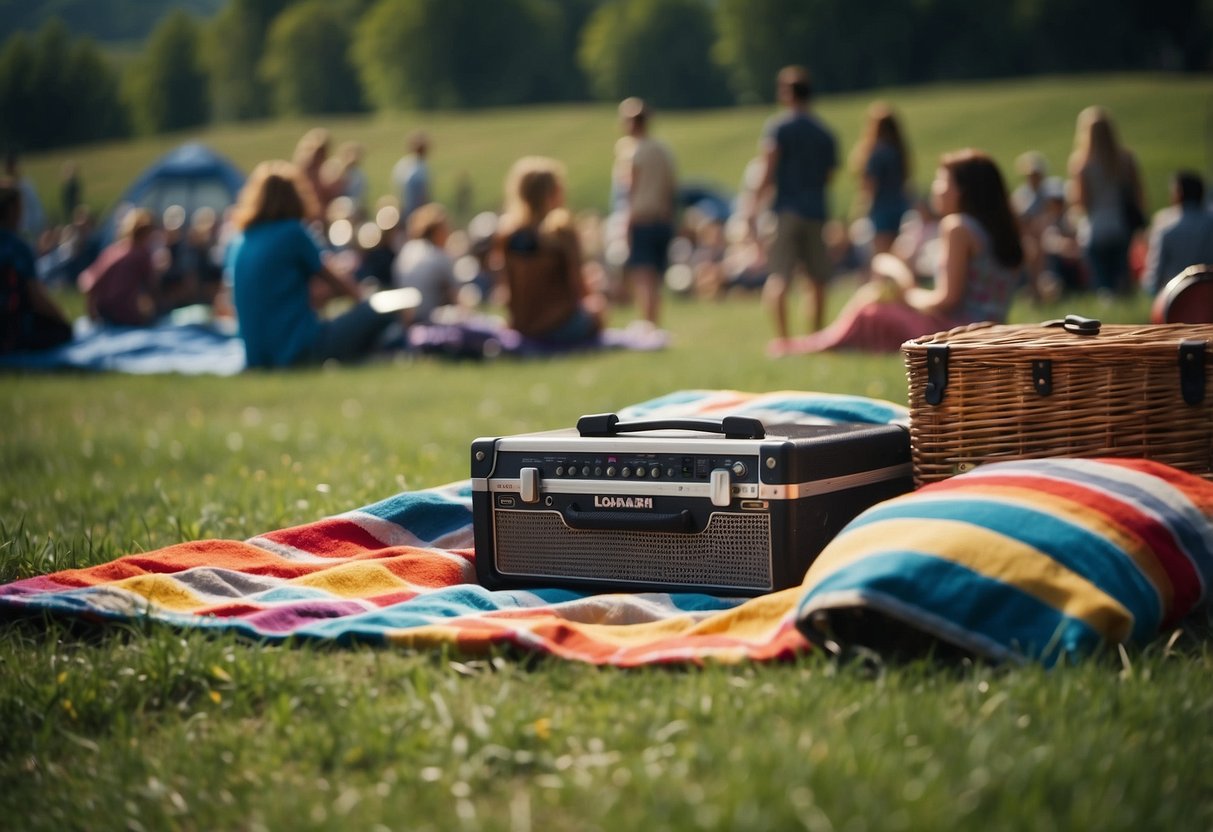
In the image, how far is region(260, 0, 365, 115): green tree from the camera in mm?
100625

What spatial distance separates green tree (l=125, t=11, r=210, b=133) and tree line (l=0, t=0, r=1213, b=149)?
13 cm

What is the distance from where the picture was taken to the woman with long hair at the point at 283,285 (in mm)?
9648

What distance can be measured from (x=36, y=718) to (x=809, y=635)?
1457mm

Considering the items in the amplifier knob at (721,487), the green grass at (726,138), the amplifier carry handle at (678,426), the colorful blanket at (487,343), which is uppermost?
the green grass at (726,138)

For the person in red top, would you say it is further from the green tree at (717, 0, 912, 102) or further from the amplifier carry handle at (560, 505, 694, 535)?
the green tree at (717, 0, 912, 102)

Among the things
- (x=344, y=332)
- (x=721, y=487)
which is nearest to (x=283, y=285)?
(x=344, y=332)

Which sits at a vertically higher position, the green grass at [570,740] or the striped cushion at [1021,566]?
the striped cushion at [1021,566]

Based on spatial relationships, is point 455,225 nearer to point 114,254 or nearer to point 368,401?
point 114,254

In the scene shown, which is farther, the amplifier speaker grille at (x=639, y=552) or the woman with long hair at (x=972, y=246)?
the woman with long hair at (x=972, y=246)

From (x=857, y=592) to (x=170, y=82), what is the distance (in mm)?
115032

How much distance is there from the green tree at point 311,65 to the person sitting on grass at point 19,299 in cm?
9335

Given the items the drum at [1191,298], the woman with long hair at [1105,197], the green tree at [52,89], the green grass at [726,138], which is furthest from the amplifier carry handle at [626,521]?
the green tree at [52,89]

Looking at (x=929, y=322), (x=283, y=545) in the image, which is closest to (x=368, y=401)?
(x=929, y=322)

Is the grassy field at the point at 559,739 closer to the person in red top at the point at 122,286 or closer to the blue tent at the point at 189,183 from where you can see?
the person in red top at the point at 122,286
